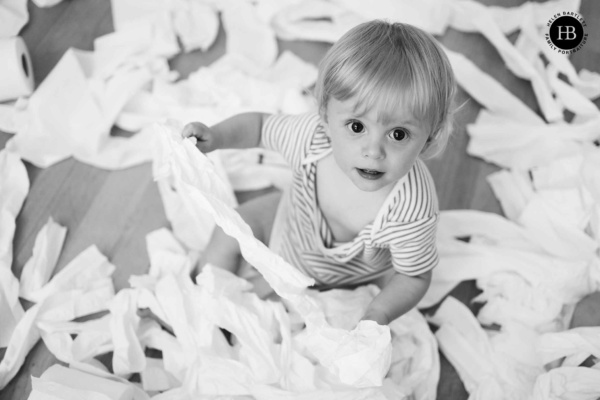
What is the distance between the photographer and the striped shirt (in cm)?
74

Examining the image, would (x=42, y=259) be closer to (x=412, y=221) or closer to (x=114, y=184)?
(x=114, y=184)

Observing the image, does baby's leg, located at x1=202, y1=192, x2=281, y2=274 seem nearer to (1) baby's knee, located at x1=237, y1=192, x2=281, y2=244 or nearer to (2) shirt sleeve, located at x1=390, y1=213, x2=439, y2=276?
(1) baby's knee, located at x1=237, y1=192, x2=281, y2=244

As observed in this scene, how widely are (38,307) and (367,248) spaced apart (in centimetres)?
45

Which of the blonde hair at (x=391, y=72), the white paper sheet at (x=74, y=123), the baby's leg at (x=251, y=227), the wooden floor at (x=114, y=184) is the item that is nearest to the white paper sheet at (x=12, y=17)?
the wooden floor at (x=114, y=184)

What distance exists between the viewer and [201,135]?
2.41ft

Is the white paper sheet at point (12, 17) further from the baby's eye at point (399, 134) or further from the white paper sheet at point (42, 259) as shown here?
the baby's eye at point (399, 134)

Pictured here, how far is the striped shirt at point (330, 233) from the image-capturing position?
74 cm

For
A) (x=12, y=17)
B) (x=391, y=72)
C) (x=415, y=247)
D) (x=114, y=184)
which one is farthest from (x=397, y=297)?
(x=12, y=17)

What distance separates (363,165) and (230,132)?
0.68 feet

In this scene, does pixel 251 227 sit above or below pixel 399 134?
below

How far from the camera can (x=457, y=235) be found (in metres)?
0.98

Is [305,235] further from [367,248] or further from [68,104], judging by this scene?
[68,104]

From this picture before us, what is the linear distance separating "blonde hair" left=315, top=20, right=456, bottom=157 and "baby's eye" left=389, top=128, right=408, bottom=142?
0.02m

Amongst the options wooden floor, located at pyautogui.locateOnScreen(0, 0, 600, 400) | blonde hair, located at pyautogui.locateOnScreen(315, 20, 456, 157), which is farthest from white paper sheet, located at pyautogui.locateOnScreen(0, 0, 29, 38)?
blonde hair, located at pyautogui.locateOnScreen(315, 20, 456, 157)
